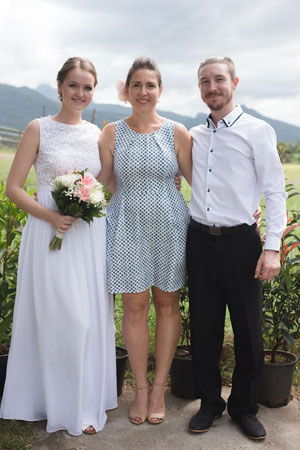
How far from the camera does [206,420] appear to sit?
364cm

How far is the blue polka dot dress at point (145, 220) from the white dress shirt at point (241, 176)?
0.21m

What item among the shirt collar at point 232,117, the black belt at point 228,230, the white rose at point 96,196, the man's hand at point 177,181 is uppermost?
the shirt collar at point 232,117

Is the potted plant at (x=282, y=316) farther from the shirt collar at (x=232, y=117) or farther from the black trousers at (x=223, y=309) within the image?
the shirt collar at (x=232, y=117)

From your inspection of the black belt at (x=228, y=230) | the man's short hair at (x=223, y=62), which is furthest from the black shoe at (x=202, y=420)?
the man's short hair at (x=223, y=62)

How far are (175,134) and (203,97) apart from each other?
33 centimetres

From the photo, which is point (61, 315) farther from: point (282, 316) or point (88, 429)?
point (282, 316)

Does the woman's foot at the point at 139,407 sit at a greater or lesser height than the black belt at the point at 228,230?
lesser

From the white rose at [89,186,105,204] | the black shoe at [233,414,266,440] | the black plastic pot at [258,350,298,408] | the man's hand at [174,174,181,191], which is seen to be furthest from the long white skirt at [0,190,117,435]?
the black plastic pot at [258,350,298,408]

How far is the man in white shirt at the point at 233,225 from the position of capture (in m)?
3.36

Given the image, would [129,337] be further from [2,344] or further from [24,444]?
[2,344]

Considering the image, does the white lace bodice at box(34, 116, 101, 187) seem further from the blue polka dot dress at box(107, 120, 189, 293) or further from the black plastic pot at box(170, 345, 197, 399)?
the black plastic pot at box(170, 345, 197, 399)

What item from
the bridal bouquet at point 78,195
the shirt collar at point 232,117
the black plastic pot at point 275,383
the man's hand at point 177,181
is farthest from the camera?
the black plastic pot at point 275,383

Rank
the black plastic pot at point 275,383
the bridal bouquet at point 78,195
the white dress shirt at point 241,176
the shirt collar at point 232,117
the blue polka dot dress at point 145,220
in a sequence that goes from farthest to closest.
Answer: the black plastic pot at point 275,383, the blue polka dot dress at point 145,220, the shirt collar at point 232,117, the white dress shirt at point 241,176, the bridal bouquet at point 78,195

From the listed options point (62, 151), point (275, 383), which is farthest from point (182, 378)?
point (62, 151)
